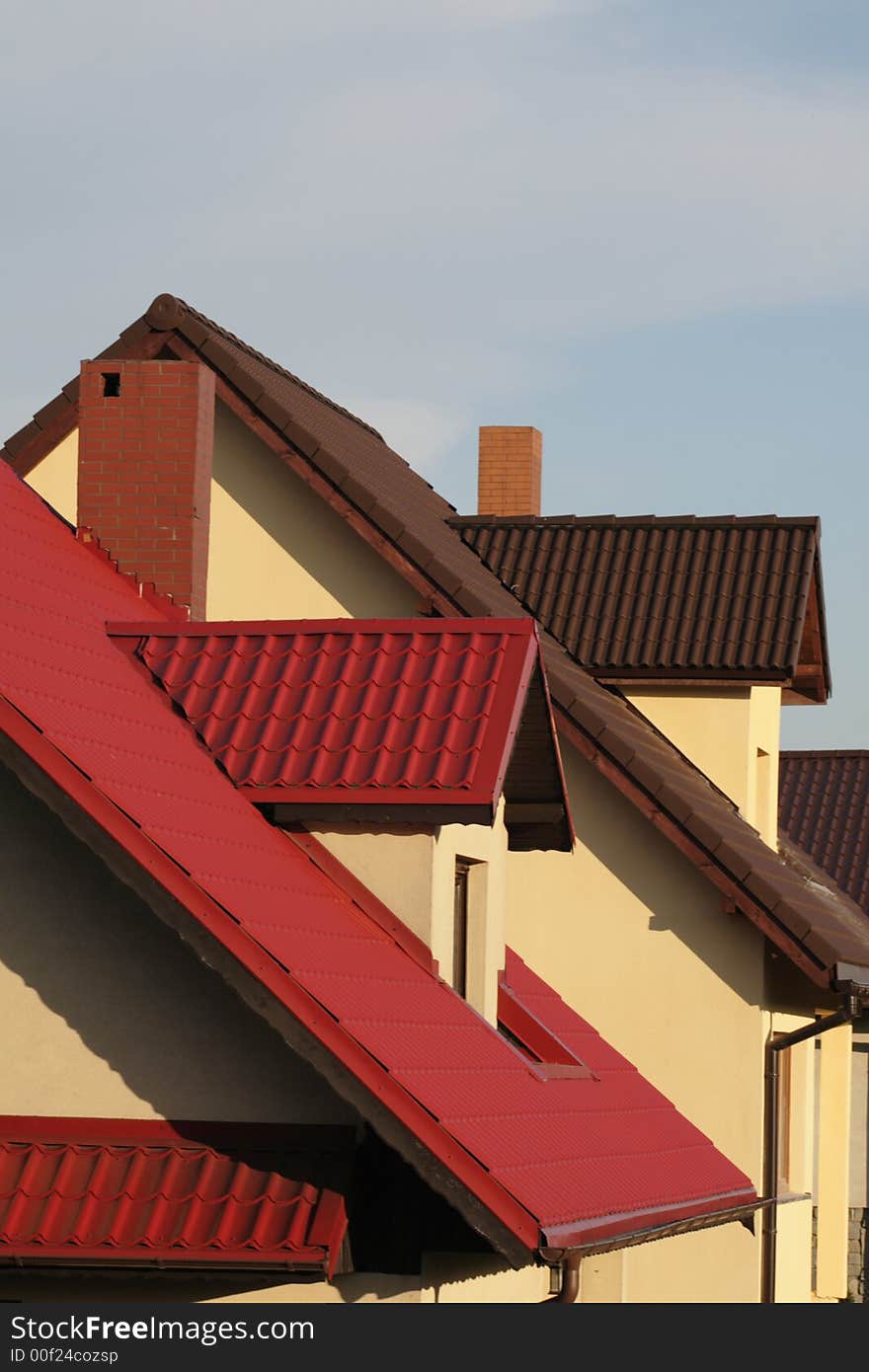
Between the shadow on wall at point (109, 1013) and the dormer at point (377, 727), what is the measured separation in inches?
55.5

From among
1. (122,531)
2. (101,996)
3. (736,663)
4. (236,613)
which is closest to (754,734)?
(736,663)

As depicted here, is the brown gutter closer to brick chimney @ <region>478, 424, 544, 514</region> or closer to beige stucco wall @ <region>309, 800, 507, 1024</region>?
beige stucco wall @ <region>309, 800, 507, 1024</region>

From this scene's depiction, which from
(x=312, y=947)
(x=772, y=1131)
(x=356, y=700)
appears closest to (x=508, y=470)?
(x=772, y=1131)

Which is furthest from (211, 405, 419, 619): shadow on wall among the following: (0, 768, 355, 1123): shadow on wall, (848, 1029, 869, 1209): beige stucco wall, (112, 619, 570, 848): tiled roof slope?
(848, 1029, 869, 1209): beige stucco wall

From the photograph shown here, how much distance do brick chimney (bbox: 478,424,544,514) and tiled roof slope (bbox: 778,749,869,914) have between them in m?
7.91

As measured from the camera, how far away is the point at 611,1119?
36.5 feet

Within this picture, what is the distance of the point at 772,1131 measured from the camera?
1554 cm

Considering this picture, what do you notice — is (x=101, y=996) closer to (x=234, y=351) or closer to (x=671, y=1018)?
(x=671, y=1018)

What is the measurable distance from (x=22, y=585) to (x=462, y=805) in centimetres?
246

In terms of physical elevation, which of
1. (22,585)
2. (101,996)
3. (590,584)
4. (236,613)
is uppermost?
(590,584)

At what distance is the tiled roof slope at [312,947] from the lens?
8.13 m

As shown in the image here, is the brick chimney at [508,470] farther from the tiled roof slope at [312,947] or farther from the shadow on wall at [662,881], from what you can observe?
the tiled roof slope at [312,947]

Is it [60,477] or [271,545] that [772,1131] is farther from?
[60,477]

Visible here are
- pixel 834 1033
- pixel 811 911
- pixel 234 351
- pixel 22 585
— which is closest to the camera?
pixel 22 585
